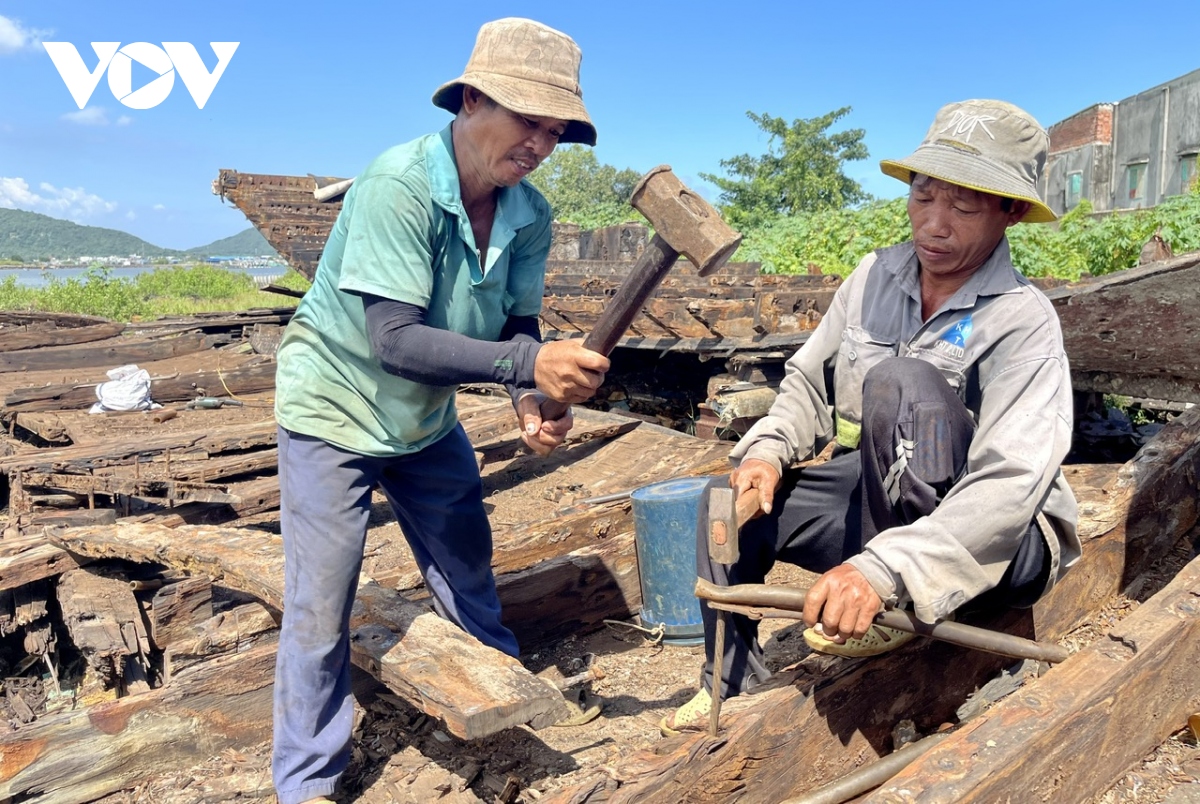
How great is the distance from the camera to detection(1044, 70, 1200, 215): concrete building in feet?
77.4

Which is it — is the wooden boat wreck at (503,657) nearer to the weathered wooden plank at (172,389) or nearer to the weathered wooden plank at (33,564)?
the weathered wooden plank at (33,564)

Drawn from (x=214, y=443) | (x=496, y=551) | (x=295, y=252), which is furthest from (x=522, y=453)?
(x=295, y=252)

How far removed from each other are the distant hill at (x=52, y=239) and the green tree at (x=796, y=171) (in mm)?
144864

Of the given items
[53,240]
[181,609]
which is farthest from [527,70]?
[53,240]

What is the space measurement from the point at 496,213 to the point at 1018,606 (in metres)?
1.87

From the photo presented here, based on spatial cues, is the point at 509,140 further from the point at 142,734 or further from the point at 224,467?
the point at 224,467

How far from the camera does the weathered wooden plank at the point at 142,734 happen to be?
253cm

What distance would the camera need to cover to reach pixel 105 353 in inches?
451

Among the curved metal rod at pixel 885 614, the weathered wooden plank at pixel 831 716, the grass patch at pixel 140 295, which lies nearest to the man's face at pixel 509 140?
the curved metal rod at pixel 885 614

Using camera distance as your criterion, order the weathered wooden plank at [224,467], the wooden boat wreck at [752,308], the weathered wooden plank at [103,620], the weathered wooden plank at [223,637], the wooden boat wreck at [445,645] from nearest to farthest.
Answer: the wooden boat wreck at [445,645], the weathered wooden plank at [223,637], the weathered wooden plank at [103,620], the wooden boat wreck at [752,308], the weathered wooden plank at [224,467]

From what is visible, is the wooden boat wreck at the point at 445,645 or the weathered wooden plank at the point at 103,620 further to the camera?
the weathered wooden plank at the point at 103,620

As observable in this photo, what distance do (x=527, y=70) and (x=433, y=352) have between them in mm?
822

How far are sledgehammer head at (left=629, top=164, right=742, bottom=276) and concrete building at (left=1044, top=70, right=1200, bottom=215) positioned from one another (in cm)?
2390

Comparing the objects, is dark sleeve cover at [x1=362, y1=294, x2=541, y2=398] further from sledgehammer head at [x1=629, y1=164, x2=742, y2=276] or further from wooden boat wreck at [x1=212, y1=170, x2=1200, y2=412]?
wooden boat wreck at [x1=212, y1=170, x2=1200, y2=412]
